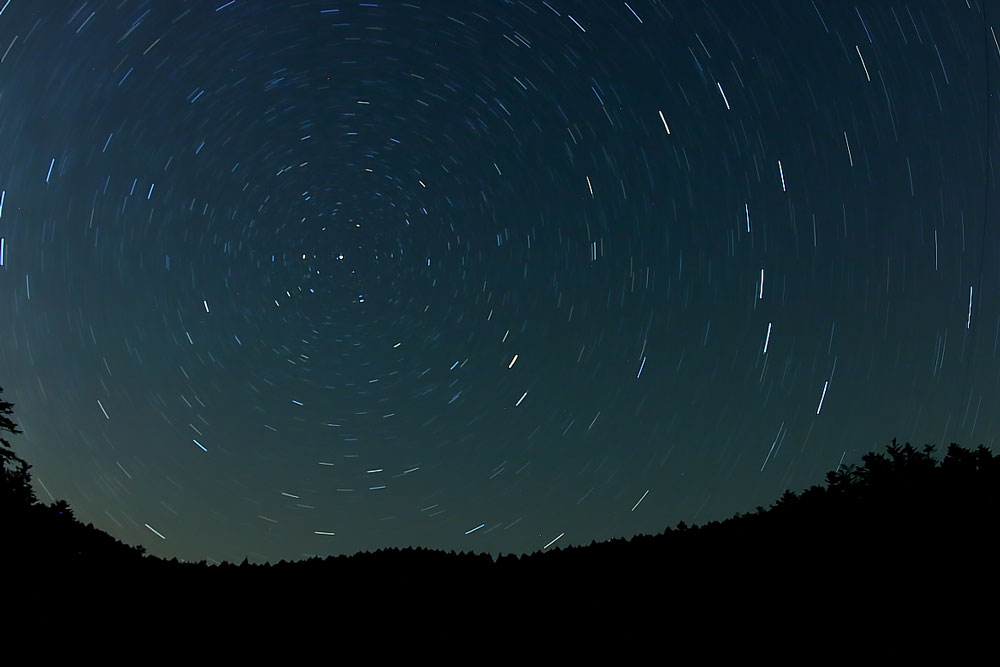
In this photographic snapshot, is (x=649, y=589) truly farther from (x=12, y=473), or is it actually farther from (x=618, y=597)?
(x=12, y=473)

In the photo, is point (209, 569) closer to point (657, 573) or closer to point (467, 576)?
point (467, 576)

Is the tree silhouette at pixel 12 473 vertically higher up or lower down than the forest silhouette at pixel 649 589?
higher up

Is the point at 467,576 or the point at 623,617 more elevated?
the point at 467,576

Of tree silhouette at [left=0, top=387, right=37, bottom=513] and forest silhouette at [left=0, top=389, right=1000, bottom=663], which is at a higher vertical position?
tree silhouette at [left=0, top=387, right=37, bottom=513]

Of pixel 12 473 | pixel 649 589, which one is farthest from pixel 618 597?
pixel 12 473

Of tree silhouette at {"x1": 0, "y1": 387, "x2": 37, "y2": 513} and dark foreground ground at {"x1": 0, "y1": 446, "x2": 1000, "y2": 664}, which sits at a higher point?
tree silhouette at {"x1": 0, "y1": 387, "x2": 37, "y2": 513}

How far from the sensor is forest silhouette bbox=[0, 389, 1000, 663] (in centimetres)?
657

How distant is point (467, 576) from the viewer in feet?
32.4

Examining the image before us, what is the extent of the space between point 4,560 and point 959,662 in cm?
1198

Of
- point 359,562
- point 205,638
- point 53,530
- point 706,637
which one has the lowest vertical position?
point 706,637

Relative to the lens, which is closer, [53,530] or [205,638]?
[205,638]

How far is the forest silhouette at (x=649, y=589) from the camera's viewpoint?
6566mm

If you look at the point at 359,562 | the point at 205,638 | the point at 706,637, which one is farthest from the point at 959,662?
the point at 359,562

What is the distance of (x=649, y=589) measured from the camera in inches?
327
